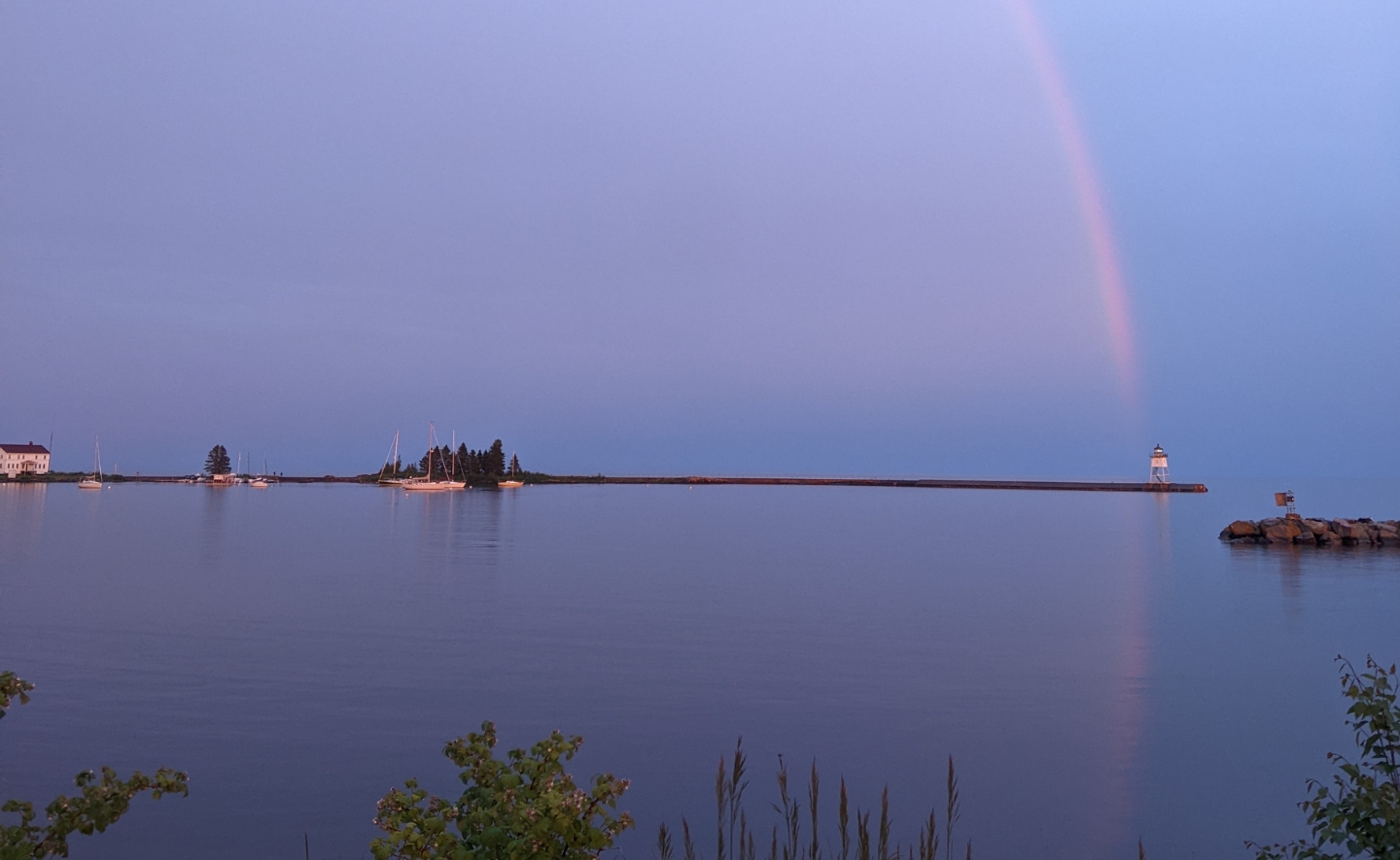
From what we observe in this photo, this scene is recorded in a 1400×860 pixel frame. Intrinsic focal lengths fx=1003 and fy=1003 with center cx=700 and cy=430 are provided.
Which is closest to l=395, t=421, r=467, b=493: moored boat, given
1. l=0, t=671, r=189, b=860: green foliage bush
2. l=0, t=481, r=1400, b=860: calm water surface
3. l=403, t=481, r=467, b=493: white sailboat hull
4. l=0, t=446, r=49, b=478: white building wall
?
l=403, t=481, r=467, b=493: white sailboat hull

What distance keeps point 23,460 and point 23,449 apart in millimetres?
1771

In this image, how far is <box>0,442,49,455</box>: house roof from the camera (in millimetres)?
134000

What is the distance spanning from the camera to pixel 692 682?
46.8 ft

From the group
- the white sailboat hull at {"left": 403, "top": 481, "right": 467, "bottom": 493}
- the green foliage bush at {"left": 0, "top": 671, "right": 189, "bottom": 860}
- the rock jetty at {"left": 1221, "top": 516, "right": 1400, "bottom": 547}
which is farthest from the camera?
the white sailboat hull at {"left": 403, "top": 481, "right": 467, "bottom": 493}

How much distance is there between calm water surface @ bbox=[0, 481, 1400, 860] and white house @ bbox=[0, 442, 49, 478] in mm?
120604

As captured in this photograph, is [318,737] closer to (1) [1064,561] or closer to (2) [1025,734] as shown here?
(2) [1025,734]

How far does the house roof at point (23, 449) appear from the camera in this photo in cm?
13400


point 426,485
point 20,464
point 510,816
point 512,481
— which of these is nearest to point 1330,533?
point 510,816

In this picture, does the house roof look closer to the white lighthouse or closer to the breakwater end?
the breakwater end

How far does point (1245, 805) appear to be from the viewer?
9.64 metres

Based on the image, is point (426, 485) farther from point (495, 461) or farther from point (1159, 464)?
point (1159, 464)

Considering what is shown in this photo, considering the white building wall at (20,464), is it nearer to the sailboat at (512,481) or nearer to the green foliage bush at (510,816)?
the sailboat at (512,481)

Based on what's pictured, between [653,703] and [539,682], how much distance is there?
2.02 m

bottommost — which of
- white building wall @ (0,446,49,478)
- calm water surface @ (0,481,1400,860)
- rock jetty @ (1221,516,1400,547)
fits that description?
calm water surface @ (0,481,1400,860)
